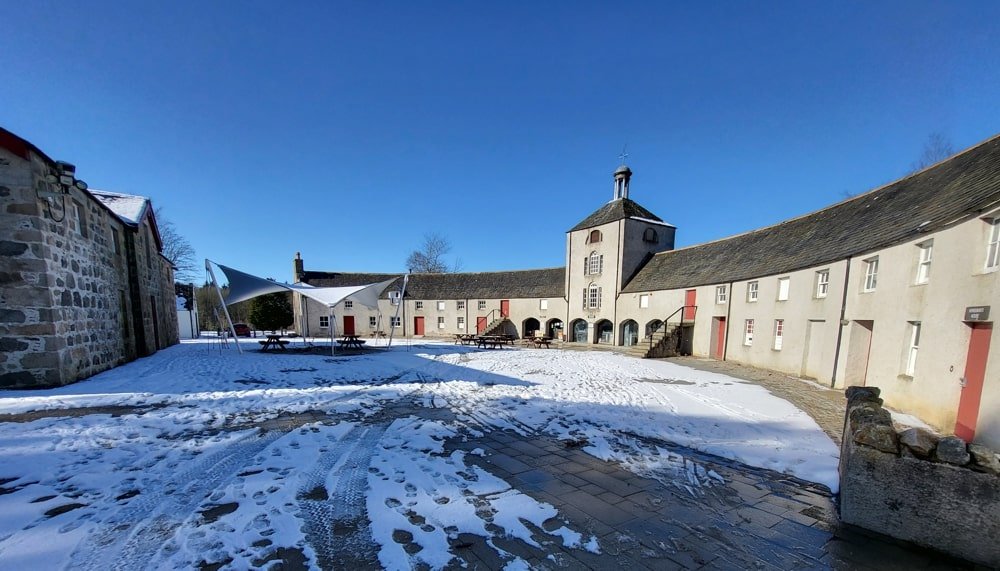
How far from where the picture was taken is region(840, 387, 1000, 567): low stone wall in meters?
2.68

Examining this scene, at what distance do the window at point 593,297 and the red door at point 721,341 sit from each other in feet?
28.5

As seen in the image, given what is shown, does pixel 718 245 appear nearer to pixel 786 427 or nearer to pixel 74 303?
pixel 786 427

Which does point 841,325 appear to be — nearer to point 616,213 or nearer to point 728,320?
point 728,320

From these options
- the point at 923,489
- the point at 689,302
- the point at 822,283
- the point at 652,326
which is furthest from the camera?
the point at 652,326

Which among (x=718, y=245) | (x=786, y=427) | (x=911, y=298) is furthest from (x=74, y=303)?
(x=718, y=245)

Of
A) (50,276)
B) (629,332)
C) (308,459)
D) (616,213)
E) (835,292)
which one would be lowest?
(308,459)

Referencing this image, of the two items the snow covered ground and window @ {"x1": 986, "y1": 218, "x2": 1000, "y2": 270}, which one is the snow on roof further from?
window @ {"x1": 986, "y1": 218, "x2": 1000, "y2": 270}

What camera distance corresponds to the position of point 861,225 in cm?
1102

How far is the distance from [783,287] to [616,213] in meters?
12.1

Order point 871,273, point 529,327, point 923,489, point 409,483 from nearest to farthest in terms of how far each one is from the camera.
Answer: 1. point 923,489
2. point 409,483
3. point 871,273
4. point 529,327

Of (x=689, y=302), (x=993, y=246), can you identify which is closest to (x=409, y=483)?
(x=993, y=246)

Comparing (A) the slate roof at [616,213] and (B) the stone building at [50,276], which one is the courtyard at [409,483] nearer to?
(B) the stone building at [50,276]

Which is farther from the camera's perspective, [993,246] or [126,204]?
[126,204]

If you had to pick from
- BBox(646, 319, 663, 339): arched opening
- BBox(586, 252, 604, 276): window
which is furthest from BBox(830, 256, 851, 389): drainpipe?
BBox(586, 252, 604, 276): window
